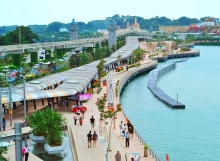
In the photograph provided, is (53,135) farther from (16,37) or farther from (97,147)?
(16,37)

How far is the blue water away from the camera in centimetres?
2283

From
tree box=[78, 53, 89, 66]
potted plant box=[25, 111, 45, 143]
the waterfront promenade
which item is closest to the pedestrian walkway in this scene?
the waterfront promenade

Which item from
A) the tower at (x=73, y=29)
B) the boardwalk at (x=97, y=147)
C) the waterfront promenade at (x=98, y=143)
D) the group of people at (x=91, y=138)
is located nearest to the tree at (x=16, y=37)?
the tower at (x=73, y=29)

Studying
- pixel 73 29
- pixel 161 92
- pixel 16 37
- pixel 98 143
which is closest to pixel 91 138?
pixel 98 143

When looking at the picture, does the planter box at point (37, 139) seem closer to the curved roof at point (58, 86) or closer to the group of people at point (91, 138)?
the group of people at point (91, 138)

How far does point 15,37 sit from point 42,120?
58.8 meters

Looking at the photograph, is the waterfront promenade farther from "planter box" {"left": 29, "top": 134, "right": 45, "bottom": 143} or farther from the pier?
the pier

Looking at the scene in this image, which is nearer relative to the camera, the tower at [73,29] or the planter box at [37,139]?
the planter box at [37,139]

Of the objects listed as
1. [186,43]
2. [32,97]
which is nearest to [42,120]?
[32,97]

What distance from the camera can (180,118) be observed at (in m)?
30.5

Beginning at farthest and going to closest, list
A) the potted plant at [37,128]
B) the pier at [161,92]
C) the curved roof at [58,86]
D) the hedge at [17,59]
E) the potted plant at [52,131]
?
the hedge at [17,59], the pier at [161,92], the curved roof at [58,86], the potted plant at [37,128], the potted plant at [52,131]

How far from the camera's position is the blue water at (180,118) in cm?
2283

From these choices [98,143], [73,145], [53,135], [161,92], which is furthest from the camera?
[161,92]

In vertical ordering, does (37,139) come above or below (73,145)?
above
